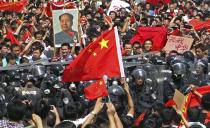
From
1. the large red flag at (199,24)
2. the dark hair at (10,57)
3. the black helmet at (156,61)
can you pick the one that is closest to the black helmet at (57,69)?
the dark hair at (10,57)

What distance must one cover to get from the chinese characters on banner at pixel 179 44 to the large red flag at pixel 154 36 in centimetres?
17

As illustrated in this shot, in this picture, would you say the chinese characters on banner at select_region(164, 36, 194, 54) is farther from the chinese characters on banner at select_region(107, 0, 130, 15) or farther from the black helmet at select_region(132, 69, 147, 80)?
the chinese characters on banner at select_region(107, 0, 130, 15)

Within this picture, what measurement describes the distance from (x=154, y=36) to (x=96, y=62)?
5348 millimetres

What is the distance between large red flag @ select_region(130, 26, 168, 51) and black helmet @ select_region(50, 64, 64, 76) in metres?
3.14

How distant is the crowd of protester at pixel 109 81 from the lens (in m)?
6.82

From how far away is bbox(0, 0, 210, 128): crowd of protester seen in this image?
682 centimetres

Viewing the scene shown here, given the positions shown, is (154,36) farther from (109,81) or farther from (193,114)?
(193,114)

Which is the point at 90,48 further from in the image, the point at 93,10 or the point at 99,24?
the point at 93,10

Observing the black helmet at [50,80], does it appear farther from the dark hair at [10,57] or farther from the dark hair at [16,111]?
the dark hair at [16,111]

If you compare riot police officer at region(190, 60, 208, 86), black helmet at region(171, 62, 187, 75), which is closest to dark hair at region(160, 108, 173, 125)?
black helmet at region(171, 62, 187, 75)

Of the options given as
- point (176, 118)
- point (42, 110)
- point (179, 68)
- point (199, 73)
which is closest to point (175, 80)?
point (179, 68)

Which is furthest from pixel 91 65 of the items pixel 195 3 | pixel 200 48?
pixel 195 3

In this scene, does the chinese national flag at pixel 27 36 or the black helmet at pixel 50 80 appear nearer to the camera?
the black helmet at pixel 50 80

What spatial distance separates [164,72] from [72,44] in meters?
3.55
